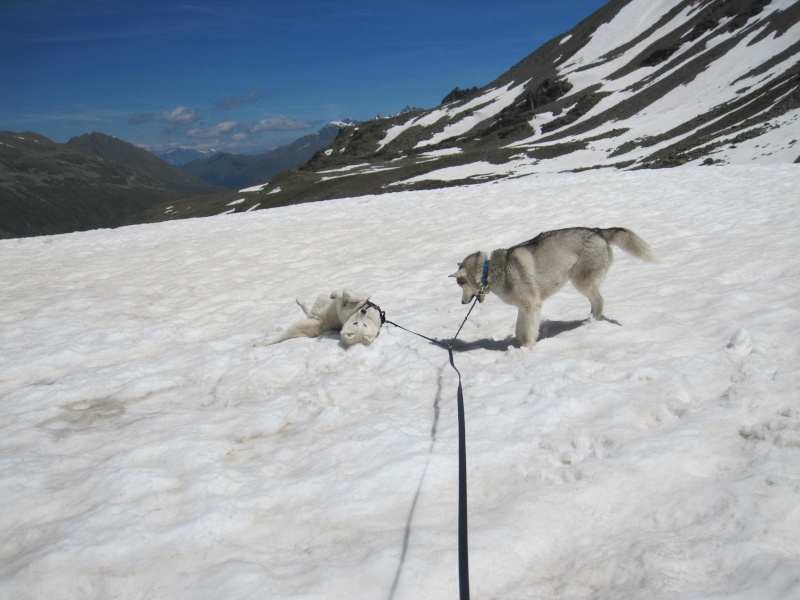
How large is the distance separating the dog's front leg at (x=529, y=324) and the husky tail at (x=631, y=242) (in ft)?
5.94

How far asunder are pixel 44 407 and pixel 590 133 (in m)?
78.0

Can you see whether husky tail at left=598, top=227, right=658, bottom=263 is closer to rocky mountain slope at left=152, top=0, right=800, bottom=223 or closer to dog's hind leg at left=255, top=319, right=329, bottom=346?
dog's hind leg at left=255, top=319, right=329, bottom=346

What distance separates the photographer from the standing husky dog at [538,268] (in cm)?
795

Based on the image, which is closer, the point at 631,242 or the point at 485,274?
the point at 485,274

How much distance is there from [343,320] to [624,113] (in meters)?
81.9

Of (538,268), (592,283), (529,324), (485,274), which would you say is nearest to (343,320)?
(485,274)

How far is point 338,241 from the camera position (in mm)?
18734

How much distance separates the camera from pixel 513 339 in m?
8.78

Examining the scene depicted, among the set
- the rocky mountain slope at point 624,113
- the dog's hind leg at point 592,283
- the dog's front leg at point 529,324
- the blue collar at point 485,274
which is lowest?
the dog's front leg at point 529,324

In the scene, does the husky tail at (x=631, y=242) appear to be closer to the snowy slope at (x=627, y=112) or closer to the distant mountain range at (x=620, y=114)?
the snowy slope at (x=627, y=112)

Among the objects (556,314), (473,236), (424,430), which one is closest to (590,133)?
(473,236)

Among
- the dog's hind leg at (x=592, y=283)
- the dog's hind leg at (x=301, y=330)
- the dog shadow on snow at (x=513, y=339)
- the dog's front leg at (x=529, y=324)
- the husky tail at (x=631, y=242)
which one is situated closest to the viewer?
the dog's front leg at (x=529, y=324)

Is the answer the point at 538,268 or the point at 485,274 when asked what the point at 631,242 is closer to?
the point at 538,268

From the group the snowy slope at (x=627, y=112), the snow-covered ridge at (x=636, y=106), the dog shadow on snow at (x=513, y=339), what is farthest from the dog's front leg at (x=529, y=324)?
the snow-covered ridge at (x=636, y=106)
